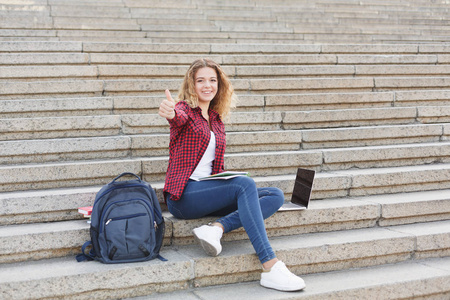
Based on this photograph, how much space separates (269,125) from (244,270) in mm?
2014

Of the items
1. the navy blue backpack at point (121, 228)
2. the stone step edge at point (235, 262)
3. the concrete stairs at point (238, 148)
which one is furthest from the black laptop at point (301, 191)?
the navy blue backpack at point (121, 228)

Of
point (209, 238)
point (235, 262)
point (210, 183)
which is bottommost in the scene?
point (235, 262)

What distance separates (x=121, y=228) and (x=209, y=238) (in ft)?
1.83

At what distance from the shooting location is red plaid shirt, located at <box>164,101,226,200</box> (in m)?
3.52

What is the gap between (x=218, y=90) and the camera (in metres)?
3.93

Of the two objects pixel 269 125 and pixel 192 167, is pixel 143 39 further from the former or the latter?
pixel 192 167

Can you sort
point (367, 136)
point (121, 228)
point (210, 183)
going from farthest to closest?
A: point (367, 136), point (210, 183), point (121, 228)

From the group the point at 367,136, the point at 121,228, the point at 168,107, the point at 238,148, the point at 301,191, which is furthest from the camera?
the point at 367,136

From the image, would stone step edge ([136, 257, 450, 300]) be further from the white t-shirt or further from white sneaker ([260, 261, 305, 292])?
the white t-shirt

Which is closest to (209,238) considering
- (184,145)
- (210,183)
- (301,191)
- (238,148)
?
(210,183)

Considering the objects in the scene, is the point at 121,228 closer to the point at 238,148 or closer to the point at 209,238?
the point at 209,238

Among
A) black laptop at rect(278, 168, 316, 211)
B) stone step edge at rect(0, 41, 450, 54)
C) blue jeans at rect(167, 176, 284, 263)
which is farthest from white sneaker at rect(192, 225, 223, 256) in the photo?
stone step edge at rect(0, 41, 450, 54)

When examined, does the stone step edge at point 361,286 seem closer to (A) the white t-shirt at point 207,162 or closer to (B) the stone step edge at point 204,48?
(A) the white t-shirt at point 207,162

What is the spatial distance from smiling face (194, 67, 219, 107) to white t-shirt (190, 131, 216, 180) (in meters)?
0.27
